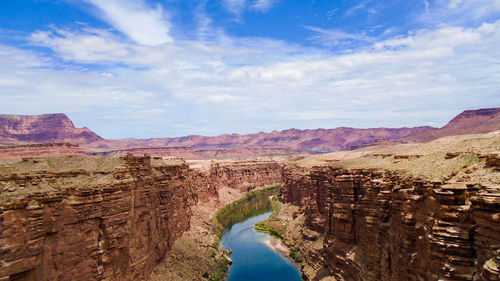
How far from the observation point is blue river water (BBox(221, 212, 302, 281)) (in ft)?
139

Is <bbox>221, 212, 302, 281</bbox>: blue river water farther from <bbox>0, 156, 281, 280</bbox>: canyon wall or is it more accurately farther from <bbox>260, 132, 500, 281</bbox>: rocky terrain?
<bbox>0, 156, 281, 280</bbox>: canyon wall

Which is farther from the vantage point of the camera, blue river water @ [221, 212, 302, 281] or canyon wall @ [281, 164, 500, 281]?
blue river water @ [221, 212, 302, 281]

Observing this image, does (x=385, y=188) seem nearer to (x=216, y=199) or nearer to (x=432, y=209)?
(x=432, y=209)

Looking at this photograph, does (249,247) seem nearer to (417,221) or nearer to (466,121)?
(417,221)

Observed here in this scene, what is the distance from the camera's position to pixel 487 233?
12.4m

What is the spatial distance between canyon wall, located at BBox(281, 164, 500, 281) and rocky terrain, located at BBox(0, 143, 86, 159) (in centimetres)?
7012

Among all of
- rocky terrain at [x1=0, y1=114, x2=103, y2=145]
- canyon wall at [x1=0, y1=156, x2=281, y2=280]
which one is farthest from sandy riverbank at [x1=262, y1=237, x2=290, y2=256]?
rocky terrain at [x1=0, y1=114, x2=103, y2=145]

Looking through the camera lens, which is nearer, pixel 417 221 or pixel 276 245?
pixel 417 221

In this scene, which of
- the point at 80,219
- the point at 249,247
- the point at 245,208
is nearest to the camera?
the point at 80,219

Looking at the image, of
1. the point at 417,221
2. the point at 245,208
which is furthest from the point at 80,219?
the point at 245,208

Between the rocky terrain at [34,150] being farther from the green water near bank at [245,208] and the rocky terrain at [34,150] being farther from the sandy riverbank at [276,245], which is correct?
the sandy riverbank at [276,245]

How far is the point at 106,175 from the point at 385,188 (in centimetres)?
2223

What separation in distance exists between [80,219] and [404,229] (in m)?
21.3

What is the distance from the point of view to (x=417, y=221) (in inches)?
720
